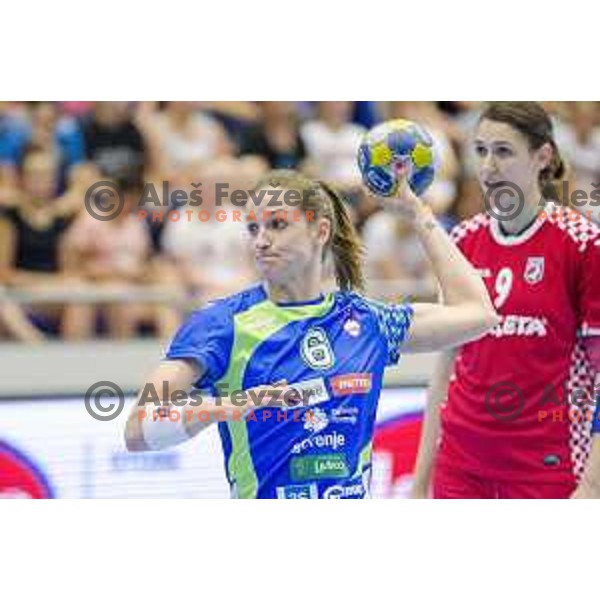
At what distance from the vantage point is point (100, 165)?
4.08 metres

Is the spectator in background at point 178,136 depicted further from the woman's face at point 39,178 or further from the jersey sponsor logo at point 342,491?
the jersey sponsor logo at point 342,491

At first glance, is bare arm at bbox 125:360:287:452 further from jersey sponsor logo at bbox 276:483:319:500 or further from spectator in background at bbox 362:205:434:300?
spectator in background at bbox 362:205:434:300

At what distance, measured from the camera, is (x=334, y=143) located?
13.0ft

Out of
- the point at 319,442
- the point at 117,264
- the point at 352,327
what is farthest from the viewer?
the point at 117,264

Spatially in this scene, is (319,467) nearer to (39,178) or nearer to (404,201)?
(404,201)

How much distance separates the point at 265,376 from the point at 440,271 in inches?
22.7

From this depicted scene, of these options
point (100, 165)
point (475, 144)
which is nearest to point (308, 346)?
point (475, 144)

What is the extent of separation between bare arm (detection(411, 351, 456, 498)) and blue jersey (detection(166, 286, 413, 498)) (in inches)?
14.7

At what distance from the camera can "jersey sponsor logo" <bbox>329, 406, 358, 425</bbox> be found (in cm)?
328

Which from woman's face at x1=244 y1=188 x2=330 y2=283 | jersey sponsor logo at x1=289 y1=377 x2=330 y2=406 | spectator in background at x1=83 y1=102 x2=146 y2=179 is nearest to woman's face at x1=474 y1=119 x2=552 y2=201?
woman's face at x1=244 y1=188 x2=330 y2=283

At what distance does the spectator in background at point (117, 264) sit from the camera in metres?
4.07

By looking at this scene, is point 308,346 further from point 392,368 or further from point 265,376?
point 392,368

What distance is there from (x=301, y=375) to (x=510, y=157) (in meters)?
0.98

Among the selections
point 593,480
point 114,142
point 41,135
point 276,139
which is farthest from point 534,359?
point 41,135
